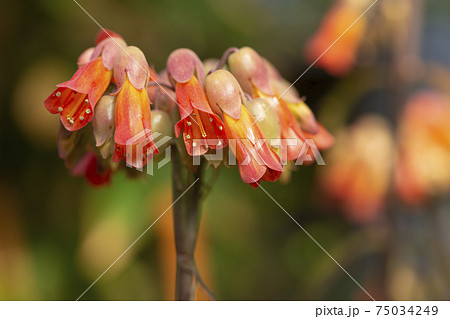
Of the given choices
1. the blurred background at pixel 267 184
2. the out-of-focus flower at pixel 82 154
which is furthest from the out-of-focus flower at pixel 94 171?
the blurred background at pixel 267 184

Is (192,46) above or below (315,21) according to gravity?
below

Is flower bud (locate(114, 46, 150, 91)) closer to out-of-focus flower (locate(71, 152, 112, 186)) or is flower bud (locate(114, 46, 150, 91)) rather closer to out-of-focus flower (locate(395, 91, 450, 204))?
out-of-focus flower (locate(71, 152, 112, 186))

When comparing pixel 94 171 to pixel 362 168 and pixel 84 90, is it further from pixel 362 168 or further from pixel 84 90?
pixel 362 168

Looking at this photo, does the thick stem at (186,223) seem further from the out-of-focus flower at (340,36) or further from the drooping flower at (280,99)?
the out-of-focus flower at (340,36)

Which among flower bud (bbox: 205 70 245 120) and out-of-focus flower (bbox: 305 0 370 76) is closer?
flower bud (bbox: 205 70 245 120)

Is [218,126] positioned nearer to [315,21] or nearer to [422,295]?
[422,295]

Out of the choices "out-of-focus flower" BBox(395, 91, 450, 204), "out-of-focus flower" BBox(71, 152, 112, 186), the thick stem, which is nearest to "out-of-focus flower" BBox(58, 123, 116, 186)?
"out-of-focus flower" BBox(71, 152, 112, 186)

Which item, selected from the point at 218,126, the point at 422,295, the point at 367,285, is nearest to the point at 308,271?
the point at 367,285
